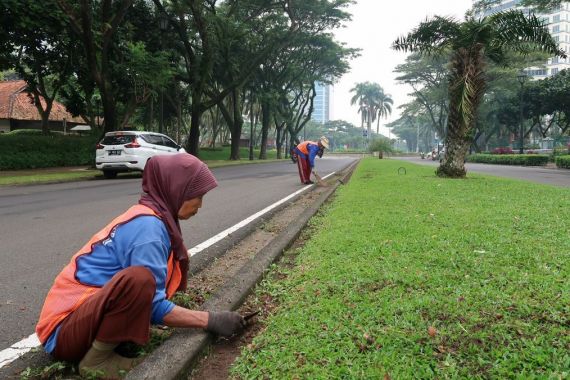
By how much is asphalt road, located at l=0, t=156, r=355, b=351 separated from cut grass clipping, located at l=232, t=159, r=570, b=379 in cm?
179

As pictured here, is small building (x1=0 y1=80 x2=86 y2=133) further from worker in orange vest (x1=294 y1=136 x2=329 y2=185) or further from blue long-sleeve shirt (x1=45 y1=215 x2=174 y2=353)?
blue long-sleeve shirt (x1=45 y1=215 x2=174 y2=353)

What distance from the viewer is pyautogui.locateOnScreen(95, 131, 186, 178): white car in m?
14.8

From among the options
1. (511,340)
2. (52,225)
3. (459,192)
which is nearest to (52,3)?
(52,225)

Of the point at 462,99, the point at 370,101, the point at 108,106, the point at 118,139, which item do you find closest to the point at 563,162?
the point at 462,99

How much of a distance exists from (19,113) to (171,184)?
39.2 m

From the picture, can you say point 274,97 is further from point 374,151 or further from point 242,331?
point 242,331

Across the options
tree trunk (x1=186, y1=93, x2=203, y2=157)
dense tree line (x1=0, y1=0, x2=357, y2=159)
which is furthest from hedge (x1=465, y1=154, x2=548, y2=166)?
tree trunk (x1=186, y1=93, x2=203, y2=157)

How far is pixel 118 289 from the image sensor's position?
221 cm

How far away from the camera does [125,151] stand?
48.8ft

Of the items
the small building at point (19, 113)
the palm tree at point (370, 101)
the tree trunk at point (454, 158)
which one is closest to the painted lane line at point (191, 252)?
the tree trunk at point (454, 158)

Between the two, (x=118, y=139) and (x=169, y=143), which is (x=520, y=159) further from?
(x=118, y=139)

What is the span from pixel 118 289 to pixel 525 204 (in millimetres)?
7541

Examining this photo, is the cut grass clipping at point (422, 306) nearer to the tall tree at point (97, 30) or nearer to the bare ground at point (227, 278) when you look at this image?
the bare ground at point (227, 278)

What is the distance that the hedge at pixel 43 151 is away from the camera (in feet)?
62.6
